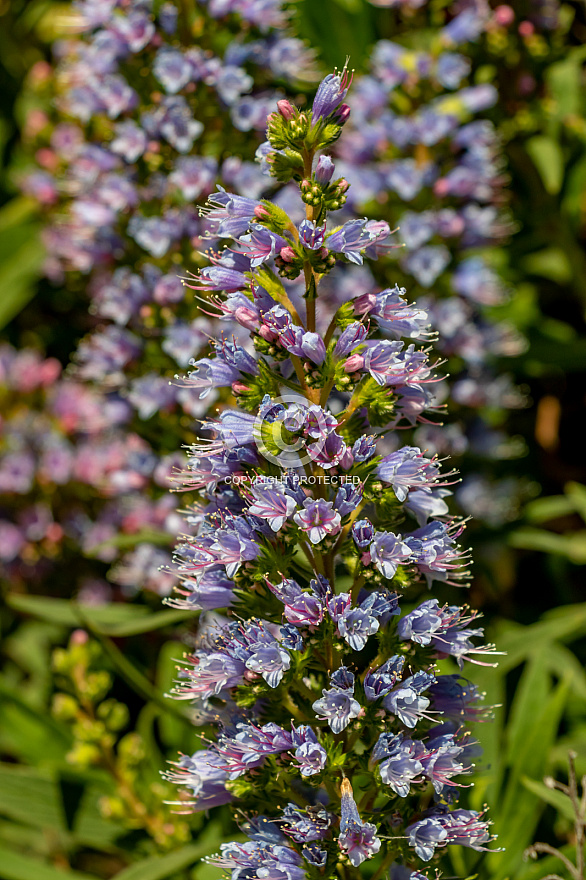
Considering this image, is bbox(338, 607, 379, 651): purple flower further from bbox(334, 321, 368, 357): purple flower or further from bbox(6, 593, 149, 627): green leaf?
bbox(6, 593, 149, 627): green leaf

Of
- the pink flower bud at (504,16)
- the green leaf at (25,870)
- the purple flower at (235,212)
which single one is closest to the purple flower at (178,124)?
the purple flower at (235,212)

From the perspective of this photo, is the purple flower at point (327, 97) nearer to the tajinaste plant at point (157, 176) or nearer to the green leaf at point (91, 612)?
the tajinaste plant at point (157, 176)

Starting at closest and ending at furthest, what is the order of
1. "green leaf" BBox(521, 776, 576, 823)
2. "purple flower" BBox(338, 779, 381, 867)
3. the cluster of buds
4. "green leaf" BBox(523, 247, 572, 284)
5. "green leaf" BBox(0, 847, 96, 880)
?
1. "purple flower" BBox(338, 779, 381, 867)
2. "green leaf" BBox(521, 776, 576, 823)
3. the cluster of buds
4. "green leaf" BBox(0, 847, 96, 880)
5. "green leaf" BBox(523, 247, 572, 284)

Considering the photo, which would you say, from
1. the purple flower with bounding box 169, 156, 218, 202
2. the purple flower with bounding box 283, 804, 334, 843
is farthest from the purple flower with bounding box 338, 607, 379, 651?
the purple flower with bounding box 169, 156, 218, 202

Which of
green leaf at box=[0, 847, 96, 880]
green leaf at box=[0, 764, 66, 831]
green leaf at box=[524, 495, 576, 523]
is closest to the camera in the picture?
green leaf at box=[0, 847, 96, 880]

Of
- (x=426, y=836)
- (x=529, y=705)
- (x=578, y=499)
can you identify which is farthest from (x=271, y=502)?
(x=578, y=499)

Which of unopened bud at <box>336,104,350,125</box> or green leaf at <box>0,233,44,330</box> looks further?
green leaf at <box>0,233,44,330</box>

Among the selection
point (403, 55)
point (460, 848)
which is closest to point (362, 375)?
point (460, 848)
